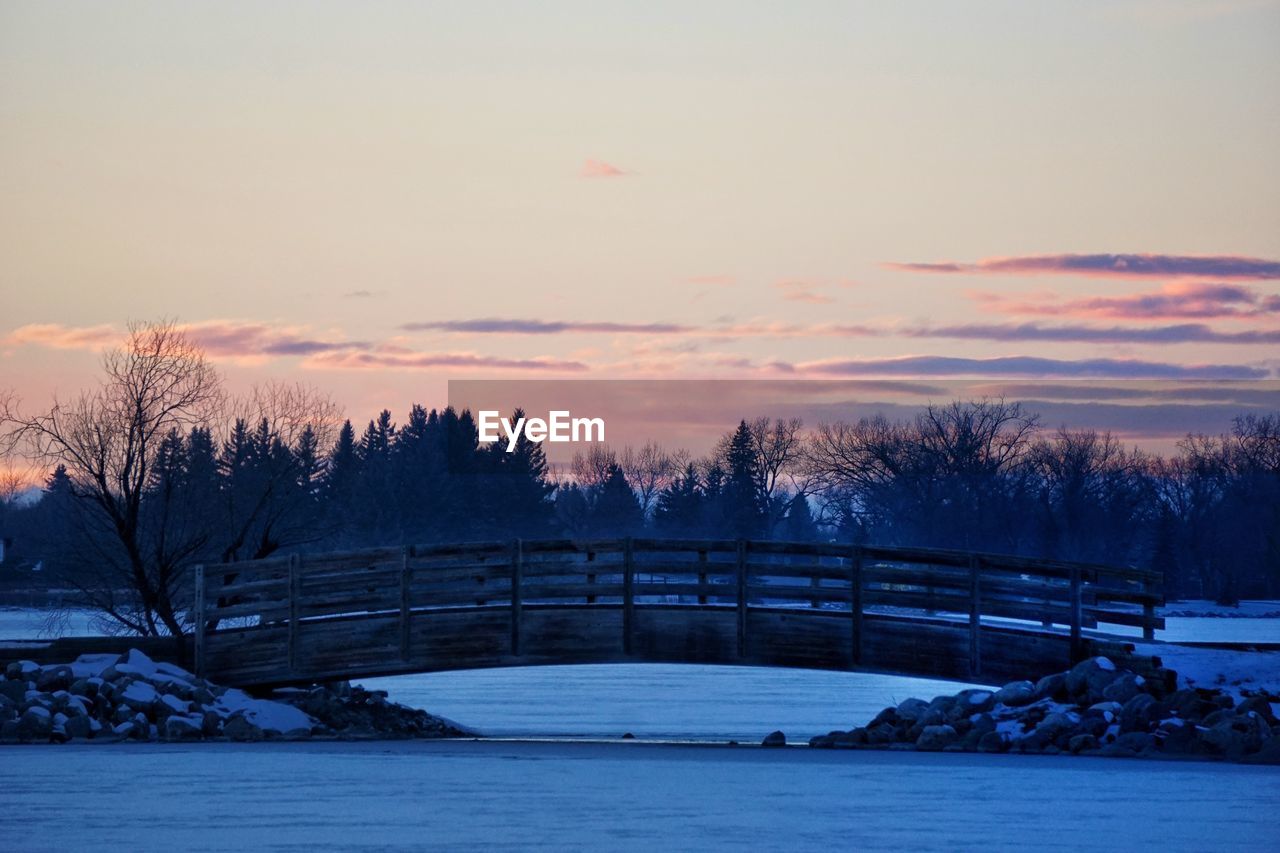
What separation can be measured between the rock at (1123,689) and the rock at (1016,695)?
1.03 m

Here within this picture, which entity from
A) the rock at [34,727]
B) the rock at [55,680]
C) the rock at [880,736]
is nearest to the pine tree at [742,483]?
the rock at [880,736]

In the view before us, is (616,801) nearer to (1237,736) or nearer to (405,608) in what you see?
(1237,736)

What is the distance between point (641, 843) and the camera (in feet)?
37.4

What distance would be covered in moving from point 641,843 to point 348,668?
12831 mm

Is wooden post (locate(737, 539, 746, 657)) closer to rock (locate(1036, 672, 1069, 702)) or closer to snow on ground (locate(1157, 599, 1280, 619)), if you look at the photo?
rock (locate(1036, 672, 1069, 702))

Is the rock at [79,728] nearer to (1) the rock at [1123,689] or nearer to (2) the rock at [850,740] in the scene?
(2) the rock at [850,740]

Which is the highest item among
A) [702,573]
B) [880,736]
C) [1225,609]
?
[702,573]

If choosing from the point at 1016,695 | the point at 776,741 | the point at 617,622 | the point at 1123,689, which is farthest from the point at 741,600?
the point at 1123,689

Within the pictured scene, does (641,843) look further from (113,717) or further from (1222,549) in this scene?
(1222,549)

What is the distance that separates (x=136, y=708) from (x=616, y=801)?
8768 mm

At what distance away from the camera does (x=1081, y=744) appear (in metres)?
18.9

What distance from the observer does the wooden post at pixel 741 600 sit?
76.8 ft

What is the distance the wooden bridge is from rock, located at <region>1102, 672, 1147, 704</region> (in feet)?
7.72

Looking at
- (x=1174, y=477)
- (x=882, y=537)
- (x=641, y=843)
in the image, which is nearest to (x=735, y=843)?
(x=641, y=843)
